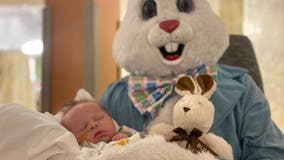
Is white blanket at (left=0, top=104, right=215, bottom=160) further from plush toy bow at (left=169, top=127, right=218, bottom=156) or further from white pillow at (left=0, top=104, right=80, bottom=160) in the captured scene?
plush toy bow at (left=169, top=127, right=218, bottom=156)

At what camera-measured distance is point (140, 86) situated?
1087 millimetres

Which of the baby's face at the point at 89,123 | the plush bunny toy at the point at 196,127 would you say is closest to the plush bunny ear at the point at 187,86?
the plush bunny toy at the point at 196,127

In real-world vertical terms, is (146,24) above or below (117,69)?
above

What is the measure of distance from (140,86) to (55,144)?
40cm

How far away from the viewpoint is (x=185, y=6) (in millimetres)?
1102

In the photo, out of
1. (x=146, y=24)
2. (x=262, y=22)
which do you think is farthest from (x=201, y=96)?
(x=262, y=22)

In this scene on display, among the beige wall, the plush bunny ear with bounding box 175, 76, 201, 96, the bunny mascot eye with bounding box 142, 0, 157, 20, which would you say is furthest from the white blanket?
the beige wall

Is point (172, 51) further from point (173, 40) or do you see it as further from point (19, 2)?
point (19, 2)

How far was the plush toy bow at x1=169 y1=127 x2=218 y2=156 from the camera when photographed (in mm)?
841

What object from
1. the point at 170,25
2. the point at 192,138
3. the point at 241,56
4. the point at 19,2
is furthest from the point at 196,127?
the point at 19,2

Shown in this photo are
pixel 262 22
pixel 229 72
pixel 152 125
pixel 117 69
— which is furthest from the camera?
pixel 117 69

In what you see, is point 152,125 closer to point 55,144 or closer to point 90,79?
point 55,144

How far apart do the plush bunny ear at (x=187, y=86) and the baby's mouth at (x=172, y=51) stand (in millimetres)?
112

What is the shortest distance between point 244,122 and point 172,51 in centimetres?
27
